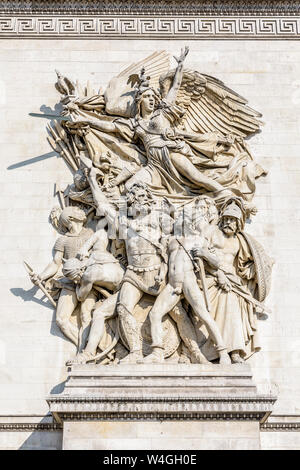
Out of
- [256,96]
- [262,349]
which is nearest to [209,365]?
[262,349]

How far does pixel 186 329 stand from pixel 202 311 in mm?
394

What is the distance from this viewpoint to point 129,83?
47.8ft

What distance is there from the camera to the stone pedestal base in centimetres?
1164

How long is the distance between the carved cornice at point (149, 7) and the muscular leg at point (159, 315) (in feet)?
17.4

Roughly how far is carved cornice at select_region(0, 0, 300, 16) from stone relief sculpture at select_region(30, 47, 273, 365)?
1.10 m

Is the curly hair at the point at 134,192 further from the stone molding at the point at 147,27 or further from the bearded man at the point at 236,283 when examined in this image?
the stone molding at the point at 147,27

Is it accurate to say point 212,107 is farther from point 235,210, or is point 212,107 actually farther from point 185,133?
point 235,210

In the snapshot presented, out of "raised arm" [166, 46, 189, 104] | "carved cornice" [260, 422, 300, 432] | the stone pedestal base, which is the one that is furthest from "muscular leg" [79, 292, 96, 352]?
"raised arm" [166, 46, 189, 104]

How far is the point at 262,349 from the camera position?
12922mm

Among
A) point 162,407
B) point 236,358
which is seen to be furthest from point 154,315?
point 162,407

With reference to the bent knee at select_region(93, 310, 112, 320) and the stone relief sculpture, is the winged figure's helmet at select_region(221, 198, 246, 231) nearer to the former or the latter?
the stone relief sculpture

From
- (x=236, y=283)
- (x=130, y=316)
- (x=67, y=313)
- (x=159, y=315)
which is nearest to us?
(x=159, y=315)

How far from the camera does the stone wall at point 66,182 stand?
1277 cm

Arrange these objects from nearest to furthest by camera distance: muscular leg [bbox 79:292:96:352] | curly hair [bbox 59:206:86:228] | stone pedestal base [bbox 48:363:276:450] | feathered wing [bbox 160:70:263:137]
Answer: stone pedestal base [bbox 48:363:276:450], muscular leg [bbox 79:292:96:352], curly hair [bbox 59:206:86:228], feathered wing [bbox 160:70:263:137]
